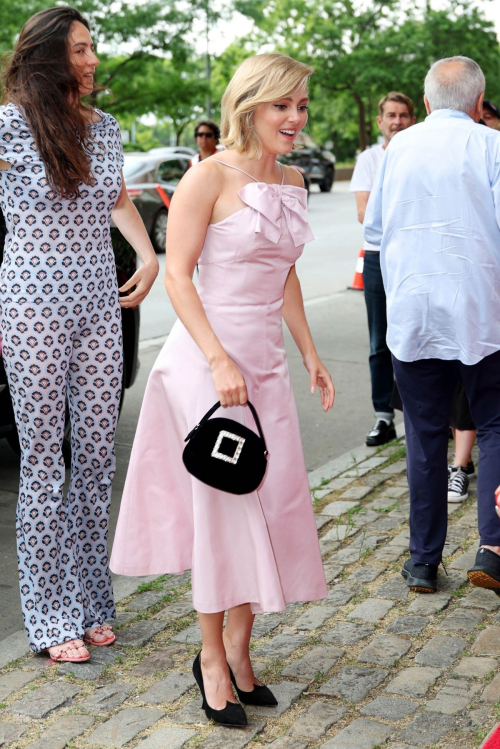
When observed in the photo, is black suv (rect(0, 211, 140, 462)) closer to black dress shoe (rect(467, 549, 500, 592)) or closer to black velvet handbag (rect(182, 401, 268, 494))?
black dress shoe (rect(467, 549, 500, 592))

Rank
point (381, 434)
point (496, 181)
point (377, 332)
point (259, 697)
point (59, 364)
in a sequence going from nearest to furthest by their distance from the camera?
1. point (259, 697)
2. point (59, 364)
3. point (496, 181)
4. point (377, 332)
5. point (381, 434)

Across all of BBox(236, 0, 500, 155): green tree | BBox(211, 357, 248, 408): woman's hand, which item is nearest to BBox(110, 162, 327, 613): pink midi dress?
BBox(211, 357, 248, 408): woman's hand

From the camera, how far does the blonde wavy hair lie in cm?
292

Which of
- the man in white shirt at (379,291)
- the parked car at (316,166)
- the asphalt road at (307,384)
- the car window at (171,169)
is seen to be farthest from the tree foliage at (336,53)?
the man in white shirt at (379,291)

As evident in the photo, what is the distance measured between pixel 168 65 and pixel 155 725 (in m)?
34.9

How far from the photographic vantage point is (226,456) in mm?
2838

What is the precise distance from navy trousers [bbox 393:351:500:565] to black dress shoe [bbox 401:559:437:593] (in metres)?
0.03

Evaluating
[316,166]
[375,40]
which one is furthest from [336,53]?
[316,166]

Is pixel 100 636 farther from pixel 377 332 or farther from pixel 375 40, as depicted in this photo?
pixel 375 40

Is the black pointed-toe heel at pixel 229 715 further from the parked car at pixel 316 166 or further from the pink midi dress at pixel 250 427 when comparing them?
the parked car at pixel 316 166

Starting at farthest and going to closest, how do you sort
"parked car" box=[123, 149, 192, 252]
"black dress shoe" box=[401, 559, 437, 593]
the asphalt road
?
"parked car" box=[123, 149, 192, 252], the asphalt road, "black dress shoe" box=[401, 559, 437, 593]

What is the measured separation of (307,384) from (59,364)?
4679 millimetres

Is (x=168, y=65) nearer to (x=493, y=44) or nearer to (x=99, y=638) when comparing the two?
(x=493, y=44)

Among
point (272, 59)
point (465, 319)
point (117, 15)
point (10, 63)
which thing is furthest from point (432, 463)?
point (117, 15)
